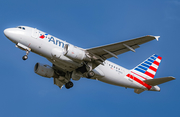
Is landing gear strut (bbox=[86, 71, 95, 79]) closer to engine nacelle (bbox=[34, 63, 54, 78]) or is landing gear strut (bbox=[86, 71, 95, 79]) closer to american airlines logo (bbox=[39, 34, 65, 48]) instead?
american airlines logo (bbox=[39, 34, 65, 48])

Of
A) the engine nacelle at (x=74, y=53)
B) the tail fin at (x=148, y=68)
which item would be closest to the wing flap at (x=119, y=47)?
the engine nacelle at (x=74, y=53)

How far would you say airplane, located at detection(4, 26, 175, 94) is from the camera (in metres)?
30.6

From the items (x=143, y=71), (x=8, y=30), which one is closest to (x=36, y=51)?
(x=8, y=30)

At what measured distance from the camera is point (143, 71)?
127 feet

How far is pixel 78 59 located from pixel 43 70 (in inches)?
290

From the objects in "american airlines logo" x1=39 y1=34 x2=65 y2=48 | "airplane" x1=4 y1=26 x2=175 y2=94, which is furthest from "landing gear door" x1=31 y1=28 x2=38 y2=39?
"american airlines logo" x1=39 y1=34 x2=65 y2=48

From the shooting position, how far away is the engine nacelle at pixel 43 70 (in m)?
36.1

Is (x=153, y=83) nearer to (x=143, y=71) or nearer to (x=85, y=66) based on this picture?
(x=143, y=71)

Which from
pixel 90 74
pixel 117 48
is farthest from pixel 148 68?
pixel 90 74

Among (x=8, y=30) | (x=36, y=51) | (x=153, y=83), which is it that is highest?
(x=8, y=30)

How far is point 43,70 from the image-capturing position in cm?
3625

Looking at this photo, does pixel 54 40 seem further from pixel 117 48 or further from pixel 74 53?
pixel 117 48

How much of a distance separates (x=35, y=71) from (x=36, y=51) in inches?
222

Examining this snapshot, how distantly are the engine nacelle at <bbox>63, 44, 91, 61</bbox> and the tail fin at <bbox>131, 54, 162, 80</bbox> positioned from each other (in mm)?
9304
